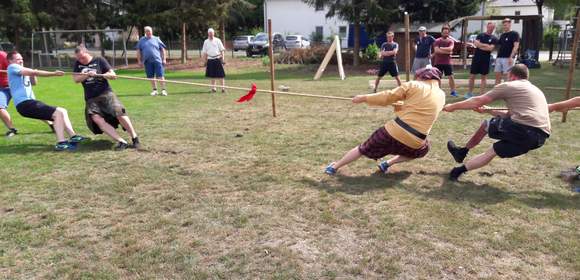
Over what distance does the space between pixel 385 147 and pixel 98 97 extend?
14.0ft

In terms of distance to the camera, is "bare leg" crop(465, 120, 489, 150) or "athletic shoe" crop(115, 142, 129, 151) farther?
"athletic shoe" crop(115, 142, 129, 151)

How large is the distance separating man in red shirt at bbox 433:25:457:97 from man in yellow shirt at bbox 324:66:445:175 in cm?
663

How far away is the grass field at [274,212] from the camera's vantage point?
3451 millimetres

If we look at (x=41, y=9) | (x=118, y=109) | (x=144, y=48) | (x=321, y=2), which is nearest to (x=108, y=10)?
(x=41, y=9)

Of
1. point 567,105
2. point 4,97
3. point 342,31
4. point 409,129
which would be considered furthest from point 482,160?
point 342,31

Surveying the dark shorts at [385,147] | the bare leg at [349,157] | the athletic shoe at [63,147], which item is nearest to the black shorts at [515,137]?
the dark shorts at [385,147]

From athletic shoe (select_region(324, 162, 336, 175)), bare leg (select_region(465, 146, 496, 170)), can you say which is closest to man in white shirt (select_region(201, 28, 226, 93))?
athletic shoe (select_region(324, 162, 336, 175))

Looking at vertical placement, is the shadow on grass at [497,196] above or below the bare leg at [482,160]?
below

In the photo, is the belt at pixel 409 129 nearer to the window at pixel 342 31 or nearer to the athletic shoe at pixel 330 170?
the athletic shoe at pixel 330 170

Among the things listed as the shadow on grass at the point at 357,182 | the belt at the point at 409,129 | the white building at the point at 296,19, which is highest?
the white building at the point at 296,19

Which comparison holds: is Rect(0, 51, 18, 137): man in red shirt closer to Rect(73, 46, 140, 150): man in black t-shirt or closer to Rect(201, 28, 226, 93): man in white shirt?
Rect(73, 46, 140, 150): man in black t-shirt

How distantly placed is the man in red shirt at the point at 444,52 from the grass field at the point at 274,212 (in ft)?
13.5

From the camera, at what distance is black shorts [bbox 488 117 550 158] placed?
4.79 metres

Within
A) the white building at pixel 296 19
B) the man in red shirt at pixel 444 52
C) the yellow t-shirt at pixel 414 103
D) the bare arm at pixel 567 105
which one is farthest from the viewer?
the white building at pixel 296 19
